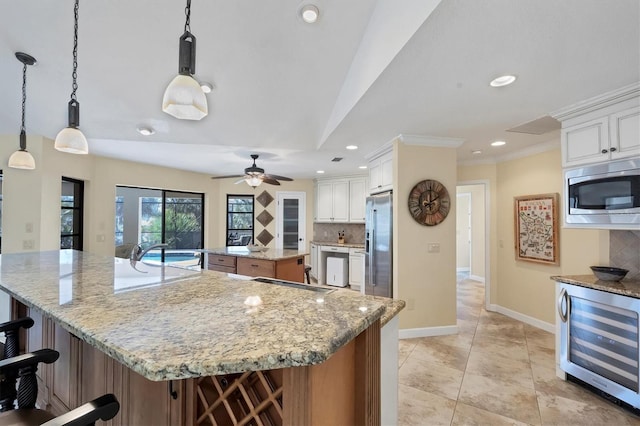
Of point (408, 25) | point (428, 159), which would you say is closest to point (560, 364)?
point (428, 159)

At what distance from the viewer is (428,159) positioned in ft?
11.1

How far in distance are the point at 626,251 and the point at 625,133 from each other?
3.45ft

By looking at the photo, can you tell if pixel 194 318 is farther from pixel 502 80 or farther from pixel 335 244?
pixel 335 244

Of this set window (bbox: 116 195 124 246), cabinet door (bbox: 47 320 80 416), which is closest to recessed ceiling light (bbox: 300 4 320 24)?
cabinet door (bbox: 47 320 80 416)

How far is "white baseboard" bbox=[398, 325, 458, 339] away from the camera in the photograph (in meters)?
3.27

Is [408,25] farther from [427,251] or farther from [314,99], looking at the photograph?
[427,251]

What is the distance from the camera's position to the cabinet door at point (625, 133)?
2061 millimetres

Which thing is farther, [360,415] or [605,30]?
[605,30]

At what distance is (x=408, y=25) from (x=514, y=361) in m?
3.05

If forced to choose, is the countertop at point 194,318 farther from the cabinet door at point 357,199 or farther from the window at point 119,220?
the cabinet door at point 357,199

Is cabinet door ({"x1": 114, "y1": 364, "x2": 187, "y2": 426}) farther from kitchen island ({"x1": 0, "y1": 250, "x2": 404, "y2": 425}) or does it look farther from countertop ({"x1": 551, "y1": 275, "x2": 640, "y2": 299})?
countertop ({"x1": 551, "y1": 275, "x2": 640, "y2": 299})

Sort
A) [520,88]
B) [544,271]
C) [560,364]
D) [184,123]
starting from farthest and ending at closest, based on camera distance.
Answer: [544,271] < [184,123] < [560,364] < [520,88]

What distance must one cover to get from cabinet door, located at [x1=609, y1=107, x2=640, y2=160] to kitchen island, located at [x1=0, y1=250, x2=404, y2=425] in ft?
7.26

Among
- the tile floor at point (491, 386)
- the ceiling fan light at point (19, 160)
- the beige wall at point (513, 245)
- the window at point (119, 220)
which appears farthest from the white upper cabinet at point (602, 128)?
the window at point (119, 220)
